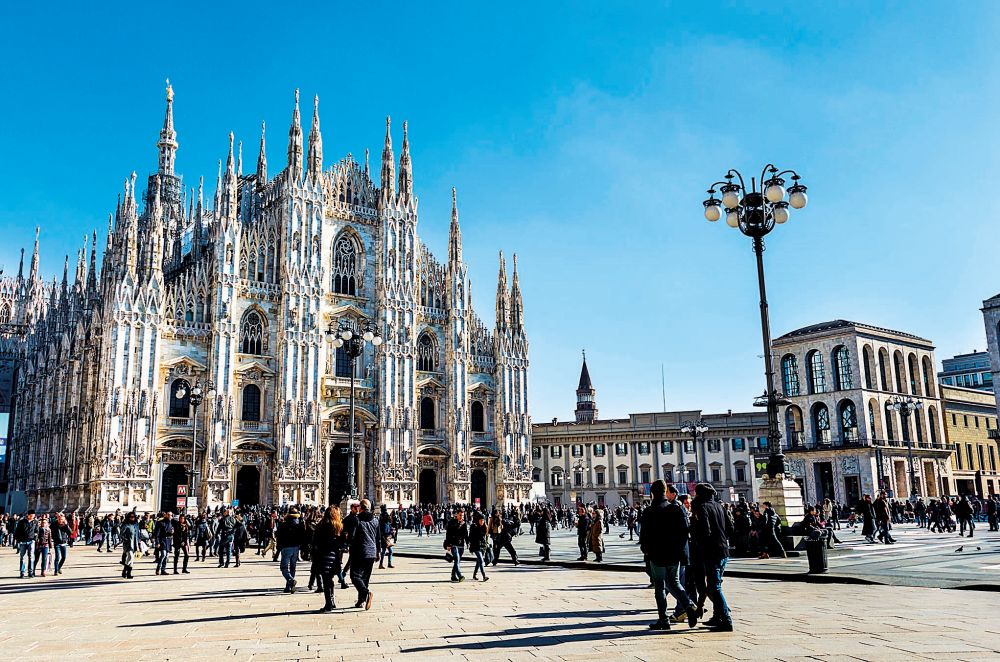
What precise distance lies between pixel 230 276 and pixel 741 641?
44.7 meters

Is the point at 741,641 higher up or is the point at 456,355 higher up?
the point at 456,355

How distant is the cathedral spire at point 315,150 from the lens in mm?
53062

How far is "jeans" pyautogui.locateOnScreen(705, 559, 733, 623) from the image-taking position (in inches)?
354

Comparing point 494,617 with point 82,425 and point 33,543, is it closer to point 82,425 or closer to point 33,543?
point 33,543

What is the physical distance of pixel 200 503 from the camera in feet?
149

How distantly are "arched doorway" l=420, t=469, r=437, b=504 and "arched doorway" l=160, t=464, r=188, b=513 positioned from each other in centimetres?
1492

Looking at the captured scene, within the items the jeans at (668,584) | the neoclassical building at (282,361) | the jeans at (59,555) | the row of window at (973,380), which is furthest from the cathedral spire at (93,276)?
the row of window at (973,380)

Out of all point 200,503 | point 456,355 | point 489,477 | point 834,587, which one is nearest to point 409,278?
point 456,355

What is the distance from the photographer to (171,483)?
46219 mm

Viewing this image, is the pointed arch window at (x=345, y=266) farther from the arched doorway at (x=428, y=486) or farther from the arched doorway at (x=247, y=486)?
the arched doorway at (x=428, y=486)

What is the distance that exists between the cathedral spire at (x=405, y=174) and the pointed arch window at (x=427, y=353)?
9.32 meters

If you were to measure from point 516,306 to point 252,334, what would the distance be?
61.3 feet

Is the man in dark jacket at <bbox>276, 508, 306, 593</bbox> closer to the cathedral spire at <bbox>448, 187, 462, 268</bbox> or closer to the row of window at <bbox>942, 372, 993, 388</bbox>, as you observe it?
the cathedral spire at <bbox>448, 187, 462, 268</bbox>

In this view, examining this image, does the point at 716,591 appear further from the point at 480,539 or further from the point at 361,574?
the point at 480,539
